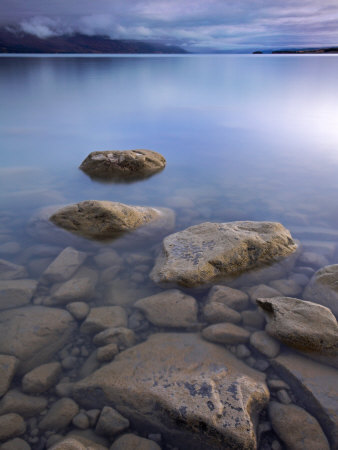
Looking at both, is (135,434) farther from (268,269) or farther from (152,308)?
(268,269)

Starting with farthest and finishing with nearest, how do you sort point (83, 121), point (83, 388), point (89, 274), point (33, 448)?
point (83, 121) < point (89, 274) < point (83, 388) < point (33, 448)

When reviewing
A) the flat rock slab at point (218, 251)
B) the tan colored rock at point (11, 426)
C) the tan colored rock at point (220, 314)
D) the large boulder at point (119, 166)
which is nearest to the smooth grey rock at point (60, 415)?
the tan colored rock at point (11, 426)

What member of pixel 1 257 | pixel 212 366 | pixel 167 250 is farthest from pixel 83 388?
pixel 1 257

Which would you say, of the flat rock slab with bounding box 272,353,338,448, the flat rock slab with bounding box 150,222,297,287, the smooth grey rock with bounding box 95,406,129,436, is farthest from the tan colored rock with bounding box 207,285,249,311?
the smooth grey rock with bounding box 95,406,129,436

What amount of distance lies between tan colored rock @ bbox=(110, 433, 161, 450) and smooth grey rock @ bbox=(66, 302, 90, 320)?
1.37 metres

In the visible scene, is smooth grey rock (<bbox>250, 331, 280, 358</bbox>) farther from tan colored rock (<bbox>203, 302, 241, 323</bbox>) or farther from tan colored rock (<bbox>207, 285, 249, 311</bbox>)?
tan colored rock (<bbox>207, 285, 249, 311</bbox>)

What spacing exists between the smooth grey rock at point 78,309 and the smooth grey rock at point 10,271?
96 centimetres

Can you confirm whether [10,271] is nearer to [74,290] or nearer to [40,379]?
[74,290]

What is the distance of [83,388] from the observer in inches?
104

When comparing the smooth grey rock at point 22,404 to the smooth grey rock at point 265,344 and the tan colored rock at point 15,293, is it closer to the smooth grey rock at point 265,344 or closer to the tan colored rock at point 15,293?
the tan colored rock at point 15,293

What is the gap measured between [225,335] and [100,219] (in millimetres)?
2703

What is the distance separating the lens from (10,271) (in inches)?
160

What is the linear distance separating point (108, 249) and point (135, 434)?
2.59 meters

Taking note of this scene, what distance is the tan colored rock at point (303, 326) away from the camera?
292 cm
